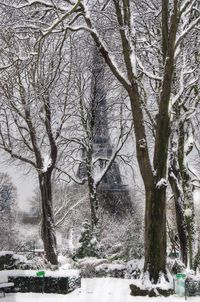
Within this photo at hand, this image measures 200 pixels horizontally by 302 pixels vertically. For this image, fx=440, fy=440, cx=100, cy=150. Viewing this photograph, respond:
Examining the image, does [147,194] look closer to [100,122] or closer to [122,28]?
[122,28]

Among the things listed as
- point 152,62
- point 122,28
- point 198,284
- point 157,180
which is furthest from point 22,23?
point 198,284

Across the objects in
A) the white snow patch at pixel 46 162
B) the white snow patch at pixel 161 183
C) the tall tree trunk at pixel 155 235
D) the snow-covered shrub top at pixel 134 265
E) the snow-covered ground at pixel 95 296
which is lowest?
the snow-covered ground at pixel 95 296

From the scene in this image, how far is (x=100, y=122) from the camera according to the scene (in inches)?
990

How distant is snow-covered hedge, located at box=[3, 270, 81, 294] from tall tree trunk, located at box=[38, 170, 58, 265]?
4185mm

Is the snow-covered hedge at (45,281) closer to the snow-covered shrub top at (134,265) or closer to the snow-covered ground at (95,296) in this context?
the snow-covered ground at (95,296)

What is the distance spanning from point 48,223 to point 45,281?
4.89 metres

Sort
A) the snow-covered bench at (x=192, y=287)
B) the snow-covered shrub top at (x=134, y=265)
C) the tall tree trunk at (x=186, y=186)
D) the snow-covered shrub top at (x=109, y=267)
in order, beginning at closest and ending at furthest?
the snow-covered bench at (x=192, y=287), the tall tree trunk at (x=186, y=186), the snow-covered shrub top at (x=134, y=265), the snow-covered shrub top at (x=109, y=267)

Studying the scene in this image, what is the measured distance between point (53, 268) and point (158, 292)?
6818 millimetres

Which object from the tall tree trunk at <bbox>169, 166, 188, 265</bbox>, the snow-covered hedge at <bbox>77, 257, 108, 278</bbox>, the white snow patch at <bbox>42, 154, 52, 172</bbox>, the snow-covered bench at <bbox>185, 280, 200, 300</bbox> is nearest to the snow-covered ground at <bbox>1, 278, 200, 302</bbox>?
the snow-covered bench at <bbox>185, 280, 200, 300</bbox>

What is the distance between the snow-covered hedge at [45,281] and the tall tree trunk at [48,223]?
419cm

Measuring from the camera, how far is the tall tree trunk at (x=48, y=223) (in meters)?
18.0

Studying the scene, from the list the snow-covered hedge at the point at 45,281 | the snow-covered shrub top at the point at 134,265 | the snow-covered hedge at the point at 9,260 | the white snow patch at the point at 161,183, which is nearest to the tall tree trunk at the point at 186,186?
the snow-covered shrub top at the point at 134,265

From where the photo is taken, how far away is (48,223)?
18.2 meters

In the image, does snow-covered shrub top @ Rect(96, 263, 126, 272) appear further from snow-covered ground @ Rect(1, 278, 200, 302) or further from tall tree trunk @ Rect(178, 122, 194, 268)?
tall tree trunk @ Rect(178, 122, 194, 268)
